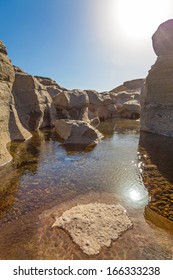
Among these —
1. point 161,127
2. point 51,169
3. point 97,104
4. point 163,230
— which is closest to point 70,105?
point 97,104

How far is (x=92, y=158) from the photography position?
12062 mm

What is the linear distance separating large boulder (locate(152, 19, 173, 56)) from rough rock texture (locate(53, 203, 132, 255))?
2012 cm

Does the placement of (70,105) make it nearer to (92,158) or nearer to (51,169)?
(92,158)

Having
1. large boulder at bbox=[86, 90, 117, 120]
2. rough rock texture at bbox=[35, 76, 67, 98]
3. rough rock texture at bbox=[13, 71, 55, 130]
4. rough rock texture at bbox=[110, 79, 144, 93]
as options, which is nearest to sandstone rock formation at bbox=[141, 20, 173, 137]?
large boulder at bbox=[86, 90, 117, 120]

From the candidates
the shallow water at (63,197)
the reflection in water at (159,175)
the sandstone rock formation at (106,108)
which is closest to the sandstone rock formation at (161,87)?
the reflection in water at (159,175)

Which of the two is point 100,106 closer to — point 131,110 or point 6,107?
point 131,110

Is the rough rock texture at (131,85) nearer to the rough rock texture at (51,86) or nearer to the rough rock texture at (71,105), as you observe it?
the rough rock texture at (51,86)

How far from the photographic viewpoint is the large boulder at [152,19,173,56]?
774 inches

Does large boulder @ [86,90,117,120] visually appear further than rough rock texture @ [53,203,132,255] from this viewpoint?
Yes

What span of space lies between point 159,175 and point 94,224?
536 centimetres

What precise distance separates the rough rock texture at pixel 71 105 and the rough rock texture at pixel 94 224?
21840mm

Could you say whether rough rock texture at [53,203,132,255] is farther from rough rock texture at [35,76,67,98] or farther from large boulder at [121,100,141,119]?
large boulder at [121,100,141,119]
